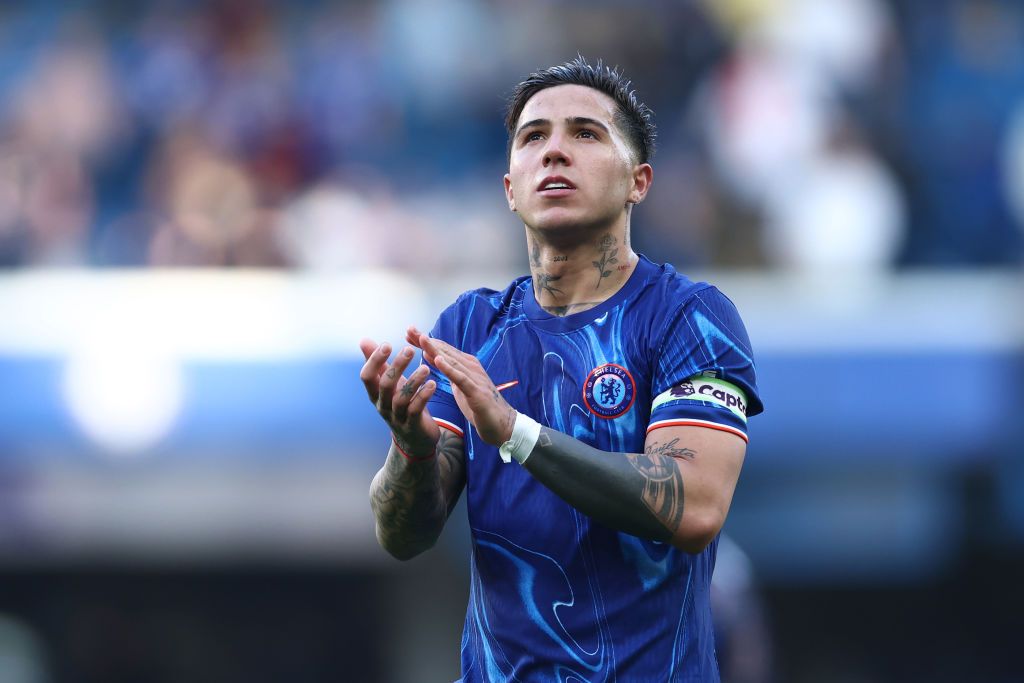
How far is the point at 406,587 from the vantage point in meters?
13.4

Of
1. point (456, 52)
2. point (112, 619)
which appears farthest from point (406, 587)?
point (456, 52)

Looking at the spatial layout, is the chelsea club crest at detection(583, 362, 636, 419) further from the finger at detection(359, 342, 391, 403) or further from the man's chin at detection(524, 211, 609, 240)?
the finger at detection(359, 342, 391, 403)

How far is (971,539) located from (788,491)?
156 cm

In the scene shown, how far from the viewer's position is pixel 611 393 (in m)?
3.81

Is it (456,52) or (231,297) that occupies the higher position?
(456,52)

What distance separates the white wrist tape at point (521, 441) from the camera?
355cm

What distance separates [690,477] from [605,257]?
2.35 feet

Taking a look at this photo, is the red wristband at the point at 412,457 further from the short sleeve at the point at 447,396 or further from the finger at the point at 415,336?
the finger at the point at 415,336

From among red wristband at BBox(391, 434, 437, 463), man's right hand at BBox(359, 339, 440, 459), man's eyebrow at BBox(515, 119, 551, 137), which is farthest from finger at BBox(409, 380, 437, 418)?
man's eyebrow at BBox(515, 119, 551, 137)

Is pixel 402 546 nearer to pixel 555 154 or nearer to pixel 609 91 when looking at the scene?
pixel 555 154

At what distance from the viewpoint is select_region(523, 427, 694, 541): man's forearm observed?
354 centimetres

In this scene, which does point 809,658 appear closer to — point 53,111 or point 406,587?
point 406,587

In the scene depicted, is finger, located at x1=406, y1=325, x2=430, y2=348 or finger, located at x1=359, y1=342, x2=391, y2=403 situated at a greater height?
finger, located at x1=406, y1=325, x2=430, y2=348

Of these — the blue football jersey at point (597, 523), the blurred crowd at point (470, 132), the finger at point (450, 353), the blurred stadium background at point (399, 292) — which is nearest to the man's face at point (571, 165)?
the blue football jersey at point (597, 523)
